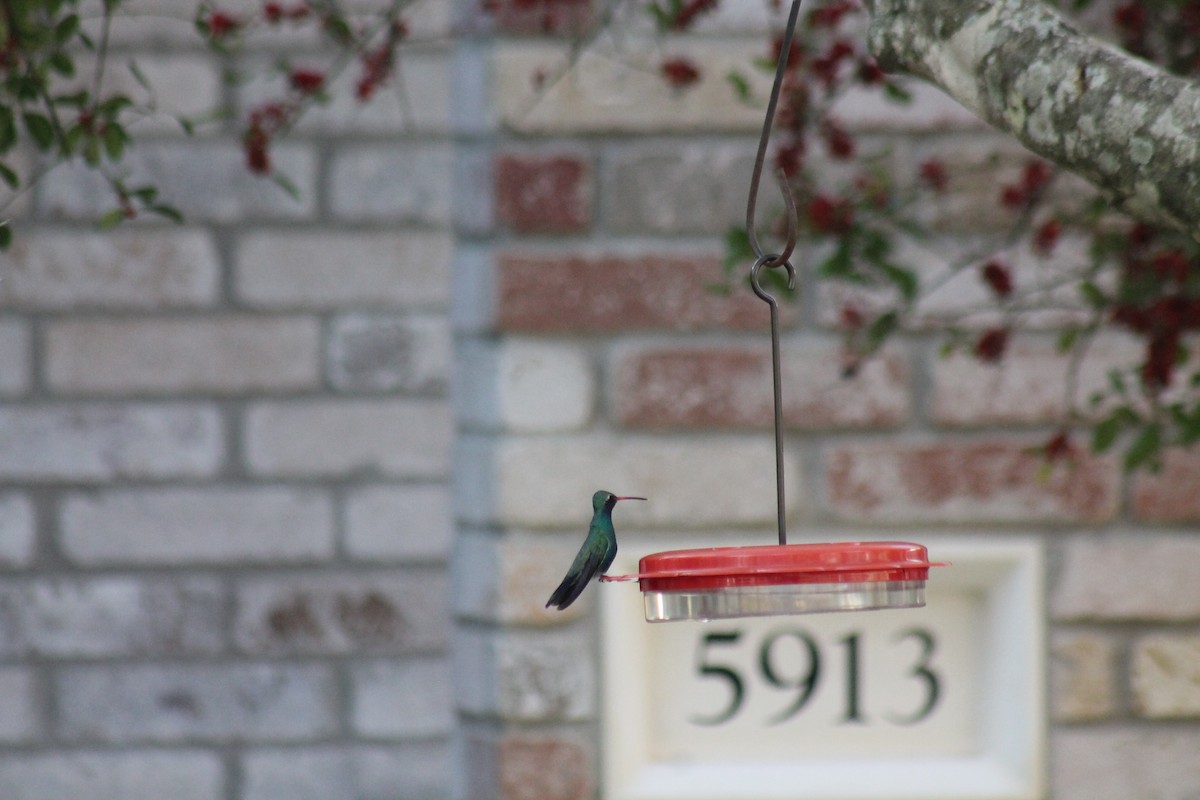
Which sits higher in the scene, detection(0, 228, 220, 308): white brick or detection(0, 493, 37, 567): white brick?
detection(0, 228, 220, 308): white brick

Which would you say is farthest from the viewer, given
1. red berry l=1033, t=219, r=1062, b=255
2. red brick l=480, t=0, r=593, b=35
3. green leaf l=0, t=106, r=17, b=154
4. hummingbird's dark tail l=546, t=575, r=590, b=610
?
red brick l=480, t=0, r=593, b=35

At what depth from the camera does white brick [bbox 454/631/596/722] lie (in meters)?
1.24

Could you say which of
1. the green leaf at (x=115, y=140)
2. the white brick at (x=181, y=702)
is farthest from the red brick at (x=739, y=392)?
the green leaf at (x=115, y=140)

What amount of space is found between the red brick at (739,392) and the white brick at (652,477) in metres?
0.02

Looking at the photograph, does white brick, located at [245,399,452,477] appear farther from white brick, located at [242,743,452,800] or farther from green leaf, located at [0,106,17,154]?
green leaf, located at [0,106,17,154]

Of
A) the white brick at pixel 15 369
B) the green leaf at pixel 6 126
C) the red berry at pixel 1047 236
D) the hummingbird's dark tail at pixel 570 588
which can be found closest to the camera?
the hummingbird's dark tail at pixel 570 588

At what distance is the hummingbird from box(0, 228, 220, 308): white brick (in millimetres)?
714

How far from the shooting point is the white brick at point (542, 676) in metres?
1.24

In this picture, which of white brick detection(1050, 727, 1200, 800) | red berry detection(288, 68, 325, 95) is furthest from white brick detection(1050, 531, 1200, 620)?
red berry detection(288, 68, 325, 95)

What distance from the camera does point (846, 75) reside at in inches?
48.8

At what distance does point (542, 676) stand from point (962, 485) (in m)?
0.41

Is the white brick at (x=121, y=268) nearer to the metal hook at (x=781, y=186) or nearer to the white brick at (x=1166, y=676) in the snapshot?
the metal hook at (x=781, y=186)

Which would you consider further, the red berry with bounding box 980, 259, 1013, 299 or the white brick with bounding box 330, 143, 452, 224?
the white brick with bounding box 330, 143, 452, 224

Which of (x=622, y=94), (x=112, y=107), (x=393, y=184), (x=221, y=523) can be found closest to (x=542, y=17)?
(x=622, y=94)
